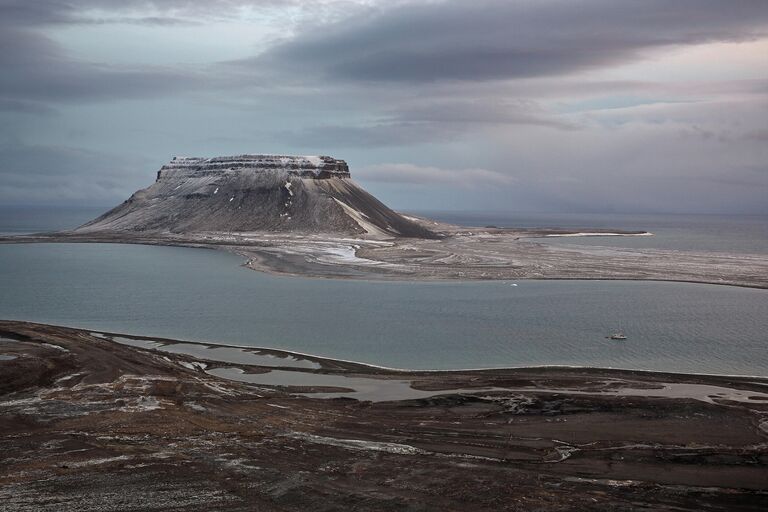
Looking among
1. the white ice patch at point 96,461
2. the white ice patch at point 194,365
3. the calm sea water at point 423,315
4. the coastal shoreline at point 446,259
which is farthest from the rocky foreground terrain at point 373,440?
the coastal shoreline at point 446,259

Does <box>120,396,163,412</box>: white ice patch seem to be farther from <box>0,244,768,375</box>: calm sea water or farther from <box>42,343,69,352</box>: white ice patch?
<box>0,244,768,375</box>: calm sea water

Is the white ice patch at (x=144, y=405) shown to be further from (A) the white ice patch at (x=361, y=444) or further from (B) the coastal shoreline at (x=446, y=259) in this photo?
(B) the coastal shoreline at (x=446, y=259)

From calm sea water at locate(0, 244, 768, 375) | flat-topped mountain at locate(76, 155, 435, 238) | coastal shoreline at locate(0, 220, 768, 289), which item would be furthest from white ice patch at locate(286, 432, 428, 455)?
flat-topped mountain at locate(76, 155, 435, 238)

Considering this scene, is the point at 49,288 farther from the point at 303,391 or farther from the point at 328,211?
the point at 328,211

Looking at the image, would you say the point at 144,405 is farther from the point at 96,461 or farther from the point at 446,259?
the point at 446,259

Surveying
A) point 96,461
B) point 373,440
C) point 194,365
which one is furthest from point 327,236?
point 96,461

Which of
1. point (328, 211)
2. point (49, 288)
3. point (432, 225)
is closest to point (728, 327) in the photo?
point (49, 288)
